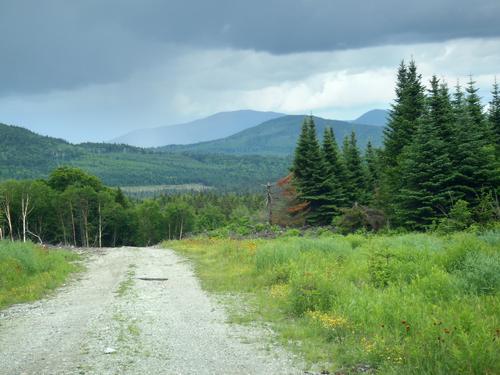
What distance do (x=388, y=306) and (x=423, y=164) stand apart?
884 inches

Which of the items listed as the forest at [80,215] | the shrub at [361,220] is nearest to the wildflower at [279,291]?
the shrub at [361,220]

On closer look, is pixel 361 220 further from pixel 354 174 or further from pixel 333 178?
pixel 354 174

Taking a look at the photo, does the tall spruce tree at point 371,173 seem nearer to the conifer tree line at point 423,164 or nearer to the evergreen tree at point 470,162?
the conifer tree line at point 423,164

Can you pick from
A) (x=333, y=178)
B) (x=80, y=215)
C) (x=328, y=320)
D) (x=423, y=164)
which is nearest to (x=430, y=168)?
(x=423, y=164)

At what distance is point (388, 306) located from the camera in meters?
8.84

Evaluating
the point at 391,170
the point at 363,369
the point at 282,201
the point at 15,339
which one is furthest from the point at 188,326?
the point at 282,201

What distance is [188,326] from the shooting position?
9.62 metres

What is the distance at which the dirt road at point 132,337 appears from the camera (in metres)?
7.16

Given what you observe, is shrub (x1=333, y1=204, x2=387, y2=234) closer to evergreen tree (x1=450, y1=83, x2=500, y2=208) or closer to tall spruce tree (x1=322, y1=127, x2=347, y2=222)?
evergreen tree (x1=450, y1=83, x2=500, y2=208)

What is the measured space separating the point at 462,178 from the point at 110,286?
23103 millimetres

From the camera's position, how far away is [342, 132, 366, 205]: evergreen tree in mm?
49312

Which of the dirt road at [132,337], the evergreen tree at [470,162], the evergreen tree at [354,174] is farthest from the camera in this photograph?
the evergreen tree at [354,174]

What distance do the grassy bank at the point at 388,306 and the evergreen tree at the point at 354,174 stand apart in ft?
109

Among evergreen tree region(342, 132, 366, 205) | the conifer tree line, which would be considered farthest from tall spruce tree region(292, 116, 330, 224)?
evergreen tree region(342, 132, 366, 205)
